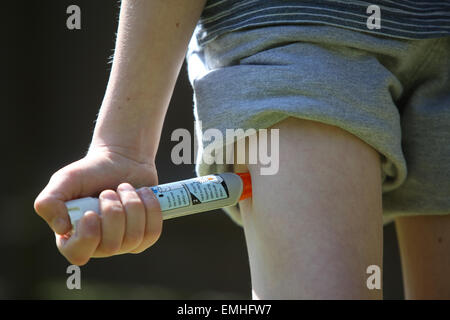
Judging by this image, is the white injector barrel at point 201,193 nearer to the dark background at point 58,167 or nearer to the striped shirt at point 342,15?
the striped shirt at point 342,15

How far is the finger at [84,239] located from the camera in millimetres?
704

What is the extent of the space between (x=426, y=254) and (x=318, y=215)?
1.21ft

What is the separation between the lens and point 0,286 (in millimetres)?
2727

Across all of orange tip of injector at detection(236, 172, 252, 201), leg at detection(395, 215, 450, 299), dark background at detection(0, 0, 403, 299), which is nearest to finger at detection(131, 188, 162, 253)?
orange tip of injector at detection(236, 172, 252, 201)

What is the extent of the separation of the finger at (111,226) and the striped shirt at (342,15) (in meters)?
0.31

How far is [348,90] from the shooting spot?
79cm

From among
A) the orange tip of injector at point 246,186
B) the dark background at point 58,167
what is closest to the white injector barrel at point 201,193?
the orange tip of injector at point 246,186

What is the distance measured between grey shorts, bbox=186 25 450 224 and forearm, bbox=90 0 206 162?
7cm

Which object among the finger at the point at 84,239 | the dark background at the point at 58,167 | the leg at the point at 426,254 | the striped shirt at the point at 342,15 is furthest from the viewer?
the dark background at the point at 58,167

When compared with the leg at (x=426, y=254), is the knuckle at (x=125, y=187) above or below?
above

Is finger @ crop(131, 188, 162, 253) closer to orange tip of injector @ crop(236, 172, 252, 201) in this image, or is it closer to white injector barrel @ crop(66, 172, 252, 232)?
white injector barrel @ crop(66, 172, 252, 232)
